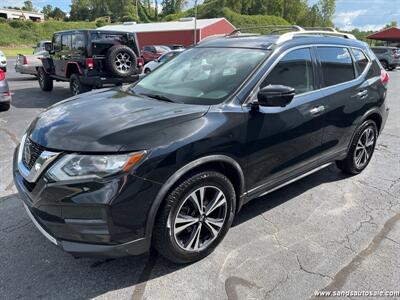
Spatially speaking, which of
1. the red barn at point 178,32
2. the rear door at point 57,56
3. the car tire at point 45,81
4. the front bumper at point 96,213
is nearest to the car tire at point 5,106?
the rear door at point 57,56

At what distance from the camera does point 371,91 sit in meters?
4.50

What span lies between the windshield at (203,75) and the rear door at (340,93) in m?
0.94

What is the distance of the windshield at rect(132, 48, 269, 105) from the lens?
3172mm

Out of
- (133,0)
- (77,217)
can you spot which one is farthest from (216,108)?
(133,0)

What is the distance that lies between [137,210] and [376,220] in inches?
99.5

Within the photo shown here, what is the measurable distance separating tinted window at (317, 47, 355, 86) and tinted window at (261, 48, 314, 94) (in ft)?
0.84

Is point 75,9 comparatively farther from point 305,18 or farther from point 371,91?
point 371,91

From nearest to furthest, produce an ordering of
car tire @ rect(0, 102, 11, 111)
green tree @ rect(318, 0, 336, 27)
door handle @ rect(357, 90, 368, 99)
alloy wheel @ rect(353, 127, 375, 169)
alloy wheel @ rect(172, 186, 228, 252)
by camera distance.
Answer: alloy wheel @ rect(172, 186, 228, 252) < door handle @ rect(357, 90, 368, 99) < alloy wheel @ rect(353, 127, 375, 169) < car tire @ rect(0, 102, 11, 111) < green tree @ rect(318, 0, 336, 27)

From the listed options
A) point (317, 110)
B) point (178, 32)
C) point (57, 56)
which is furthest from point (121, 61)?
point (178, 32)

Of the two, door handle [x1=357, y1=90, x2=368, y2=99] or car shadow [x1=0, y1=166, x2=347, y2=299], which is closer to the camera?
car shadow [x1=0, y1=166, x2=347, y2=299]

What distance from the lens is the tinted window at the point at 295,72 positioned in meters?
3.34

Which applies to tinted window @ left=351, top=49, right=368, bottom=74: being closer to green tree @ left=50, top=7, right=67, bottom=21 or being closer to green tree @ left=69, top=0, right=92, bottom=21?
green tree @ left=69, top=0, right=92, bottom=21

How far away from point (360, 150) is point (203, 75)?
2.47 meters

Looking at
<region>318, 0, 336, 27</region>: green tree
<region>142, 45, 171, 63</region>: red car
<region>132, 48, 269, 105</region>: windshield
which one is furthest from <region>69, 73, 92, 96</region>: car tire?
<region>318, 0, 336, 27</region>: green tree
